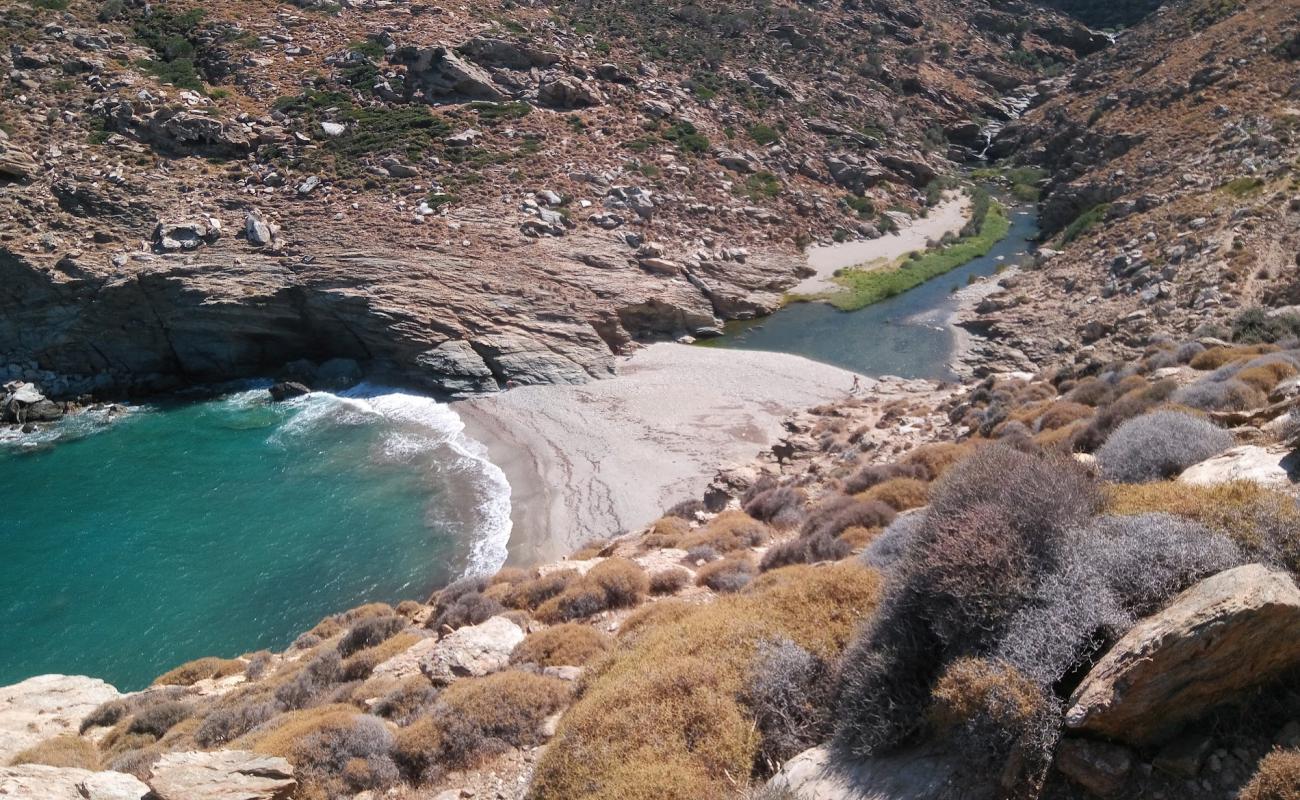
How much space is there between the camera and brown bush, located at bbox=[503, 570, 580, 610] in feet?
38.1

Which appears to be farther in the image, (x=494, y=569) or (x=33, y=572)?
(x=33, y=572)

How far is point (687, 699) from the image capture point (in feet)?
19.7

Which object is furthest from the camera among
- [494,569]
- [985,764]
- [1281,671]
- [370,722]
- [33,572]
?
[33,572]

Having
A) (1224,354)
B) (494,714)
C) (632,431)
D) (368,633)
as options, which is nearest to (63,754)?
(368,633)

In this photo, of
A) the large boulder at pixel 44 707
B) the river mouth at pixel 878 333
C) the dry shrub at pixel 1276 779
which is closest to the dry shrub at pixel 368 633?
the large boulder at pixel 44 707

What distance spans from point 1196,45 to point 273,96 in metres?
53.4

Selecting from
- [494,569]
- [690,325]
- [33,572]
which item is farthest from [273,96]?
[494,569]

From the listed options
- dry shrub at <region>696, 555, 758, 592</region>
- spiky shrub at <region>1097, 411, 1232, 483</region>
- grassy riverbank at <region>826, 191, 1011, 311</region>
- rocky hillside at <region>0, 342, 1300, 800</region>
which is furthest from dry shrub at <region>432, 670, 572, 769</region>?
grassy riverbank at <region>826, 191, 1011, 311</region>

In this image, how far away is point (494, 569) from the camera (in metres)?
17.6

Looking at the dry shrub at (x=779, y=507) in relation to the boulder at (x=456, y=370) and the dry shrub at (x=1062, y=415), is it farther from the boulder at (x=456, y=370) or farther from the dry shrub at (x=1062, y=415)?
the boulder at (x=456, y=370)

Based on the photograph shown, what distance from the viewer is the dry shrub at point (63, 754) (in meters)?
9.14

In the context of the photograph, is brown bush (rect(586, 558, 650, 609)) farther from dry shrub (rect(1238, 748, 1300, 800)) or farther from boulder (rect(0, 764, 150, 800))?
dry shrub (rect(1238, 748, 1300, 800))

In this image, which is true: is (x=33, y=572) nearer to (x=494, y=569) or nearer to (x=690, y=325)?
(x=494, y=569)

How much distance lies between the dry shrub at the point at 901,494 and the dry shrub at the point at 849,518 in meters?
0.39
